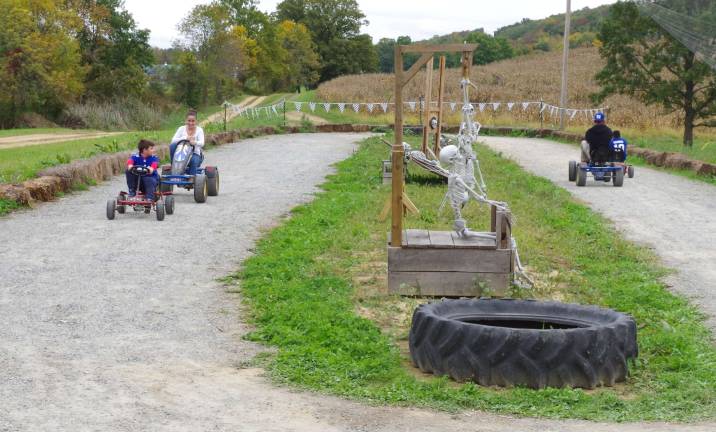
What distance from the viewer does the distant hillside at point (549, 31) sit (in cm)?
12743

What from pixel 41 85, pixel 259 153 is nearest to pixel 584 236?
pixel 259 153

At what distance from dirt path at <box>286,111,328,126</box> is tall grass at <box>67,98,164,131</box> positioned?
8.40 metres

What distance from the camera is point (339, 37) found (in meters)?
118

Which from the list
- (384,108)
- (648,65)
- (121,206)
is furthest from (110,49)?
(121,206)

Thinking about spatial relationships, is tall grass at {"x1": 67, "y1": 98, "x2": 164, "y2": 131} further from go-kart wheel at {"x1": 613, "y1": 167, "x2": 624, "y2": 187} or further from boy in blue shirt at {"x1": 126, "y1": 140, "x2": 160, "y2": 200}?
boy in blue shirt at {"x1": 126, "y1": 140, "x2": 160, "y2": 200}

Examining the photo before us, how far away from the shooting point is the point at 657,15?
29250 mm

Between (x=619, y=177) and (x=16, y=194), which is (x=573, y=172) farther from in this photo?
(x=16, y=194)

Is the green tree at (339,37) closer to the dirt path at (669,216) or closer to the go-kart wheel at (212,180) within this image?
the dirt path at (669,216)

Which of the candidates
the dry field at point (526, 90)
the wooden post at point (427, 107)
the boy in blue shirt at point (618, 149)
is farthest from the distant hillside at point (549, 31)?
the wooden post at point (427, 107)

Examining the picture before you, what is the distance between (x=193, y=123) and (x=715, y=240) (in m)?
8.34

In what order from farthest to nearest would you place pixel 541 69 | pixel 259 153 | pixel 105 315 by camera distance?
pixel 541 69, pixel 259 153, pixel 105 315

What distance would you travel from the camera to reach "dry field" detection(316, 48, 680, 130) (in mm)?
44688

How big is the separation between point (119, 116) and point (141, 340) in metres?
52.8

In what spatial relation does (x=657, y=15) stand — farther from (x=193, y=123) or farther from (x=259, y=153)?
(x=193, y=123)
